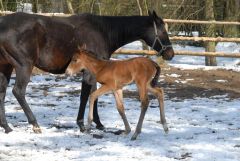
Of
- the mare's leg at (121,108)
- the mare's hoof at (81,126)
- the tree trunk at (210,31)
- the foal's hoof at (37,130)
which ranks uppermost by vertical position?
the mare's leg at (121,108)

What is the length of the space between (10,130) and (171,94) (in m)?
5.14

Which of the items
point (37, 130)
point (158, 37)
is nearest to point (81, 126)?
point (37, 130)

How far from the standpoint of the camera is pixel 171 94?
11.5 meters

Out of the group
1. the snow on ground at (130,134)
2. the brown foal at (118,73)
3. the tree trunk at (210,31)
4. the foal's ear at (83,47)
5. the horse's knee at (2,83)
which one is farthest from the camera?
the tree trunk at (210,31)

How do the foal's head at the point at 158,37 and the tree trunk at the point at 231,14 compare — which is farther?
the tree trunk at the point at 231,14

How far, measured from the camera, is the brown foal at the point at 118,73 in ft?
22.6

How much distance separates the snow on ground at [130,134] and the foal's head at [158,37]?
45.1 inches

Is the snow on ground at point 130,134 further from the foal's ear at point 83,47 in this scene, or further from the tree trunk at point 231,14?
the tree trunk at point 231,14

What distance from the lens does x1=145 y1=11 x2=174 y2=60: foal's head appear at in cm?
781

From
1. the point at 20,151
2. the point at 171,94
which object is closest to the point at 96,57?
the point at 20,151

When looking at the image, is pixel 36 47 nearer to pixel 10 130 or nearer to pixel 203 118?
pixel 10 130

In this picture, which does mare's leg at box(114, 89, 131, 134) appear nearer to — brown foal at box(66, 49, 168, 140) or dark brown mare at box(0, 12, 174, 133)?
brown foal at box(66, 49, 168, 140)

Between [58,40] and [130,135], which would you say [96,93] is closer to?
[130,135]

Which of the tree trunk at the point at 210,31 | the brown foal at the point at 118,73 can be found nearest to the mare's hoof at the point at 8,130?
the brown foal at the point at 118,73
